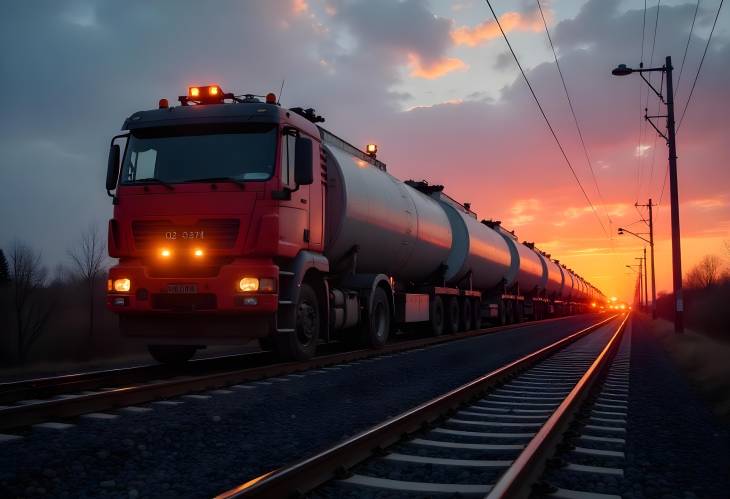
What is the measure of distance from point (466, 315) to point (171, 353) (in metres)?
12.0

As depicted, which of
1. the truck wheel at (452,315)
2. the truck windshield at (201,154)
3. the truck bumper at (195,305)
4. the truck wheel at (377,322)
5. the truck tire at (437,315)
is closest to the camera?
the truck bumper at (195,305)

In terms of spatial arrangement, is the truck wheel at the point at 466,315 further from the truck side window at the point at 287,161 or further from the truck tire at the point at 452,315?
the truck side window at the point at 287,161

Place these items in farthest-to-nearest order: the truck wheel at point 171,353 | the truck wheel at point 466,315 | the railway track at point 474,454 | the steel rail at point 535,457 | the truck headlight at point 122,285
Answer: the truck wheel at point 466,315
the truck wheel at point 171,353
the truck headlight at point 122,285
the railway track at point 474,454
the steel rail at point 535,457

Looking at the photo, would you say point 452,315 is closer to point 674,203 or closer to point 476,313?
point 476,313

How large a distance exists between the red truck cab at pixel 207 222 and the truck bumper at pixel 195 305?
0.01m

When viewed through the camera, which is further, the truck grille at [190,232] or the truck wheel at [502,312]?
the truck wheel at [502,312]

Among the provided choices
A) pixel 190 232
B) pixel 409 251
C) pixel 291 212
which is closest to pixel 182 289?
pixel 190 232

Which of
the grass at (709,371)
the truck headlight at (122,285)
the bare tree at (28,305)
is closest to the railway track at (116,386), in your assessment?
the truck headlight at (122,285)

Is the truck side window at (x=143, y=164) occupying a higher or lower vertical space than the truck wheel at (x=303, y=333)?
higher

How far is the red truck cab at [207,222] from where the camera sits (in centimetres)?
855

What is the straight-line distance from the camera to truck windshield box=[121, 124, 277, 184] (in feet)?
29.8

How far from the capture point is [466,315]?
20719 millimetres

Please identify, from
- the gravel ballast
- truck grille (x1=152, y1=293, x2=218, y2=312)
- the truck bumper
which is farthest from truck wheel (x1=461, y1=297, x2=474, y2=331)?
truck grille (x1=152, y1=293, x2=218, y2=312)

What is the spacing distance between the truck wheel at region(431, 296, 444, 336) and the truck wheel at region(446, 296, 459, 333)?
696mm
